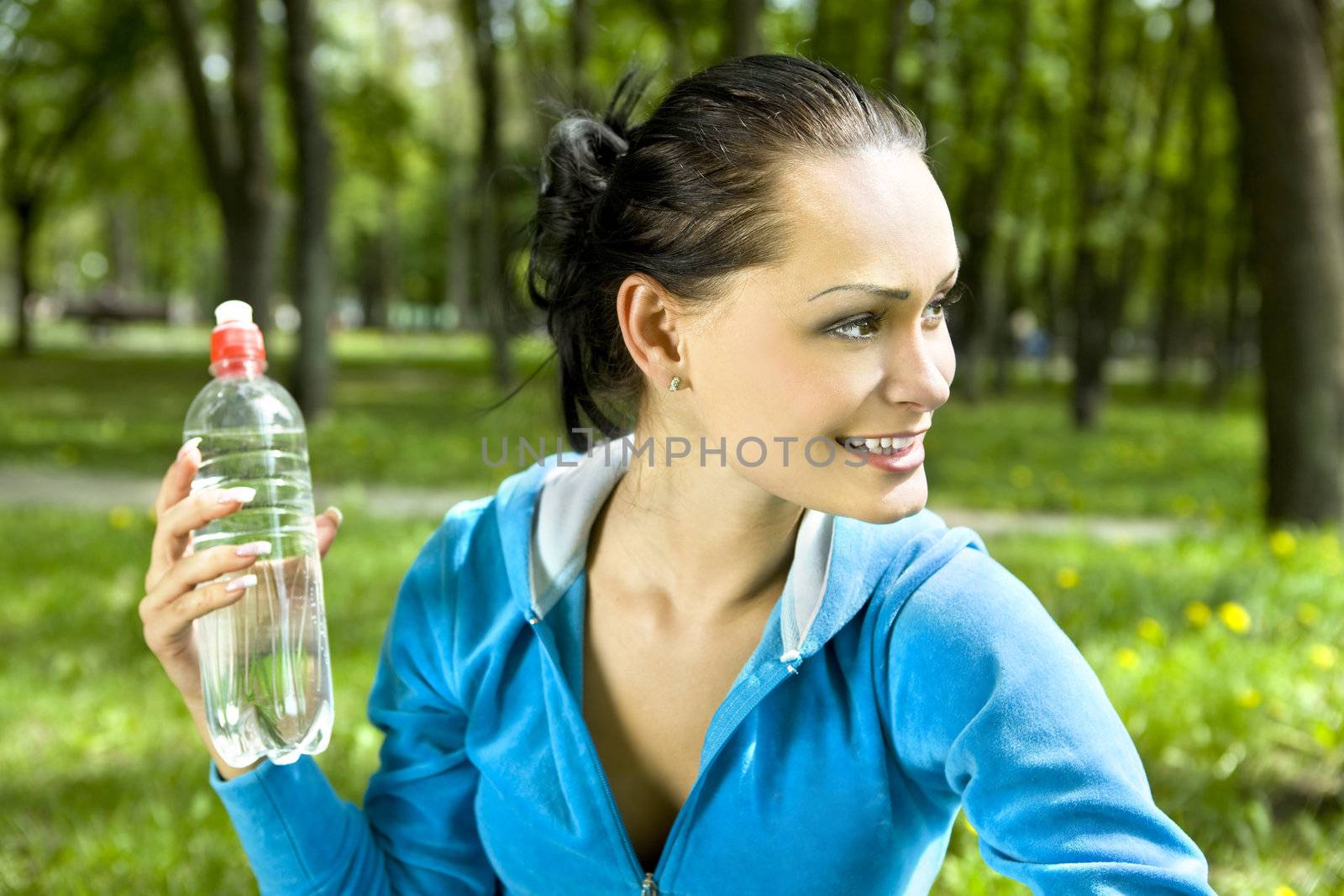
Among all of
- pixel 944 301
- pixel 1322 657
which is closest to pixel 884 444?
pixel 944 301

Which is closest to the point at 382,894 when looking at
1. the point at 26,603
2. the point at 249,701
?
the point at 249,701

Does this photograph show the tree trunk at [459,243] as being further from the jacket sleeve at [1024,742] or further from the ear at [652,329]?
the jacket sleeve at [1024,742]

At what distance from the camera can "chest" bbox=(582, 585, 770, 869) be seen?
2029mm

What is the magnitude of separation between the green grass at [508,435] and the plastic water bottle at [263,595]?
411 millimetres

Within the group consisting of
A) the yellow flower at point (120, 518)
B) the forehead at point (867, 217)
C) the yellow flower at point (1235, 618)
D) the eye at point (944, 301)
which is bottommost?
the yellow flower at point (120, 518)

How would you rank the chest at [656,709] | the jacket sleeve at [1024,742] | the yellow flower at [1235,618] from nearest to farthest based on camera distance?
1. the jacket sleeve at [1024,742]
2. the chest at [656,709]
3. the yellow flower at [1235,618]

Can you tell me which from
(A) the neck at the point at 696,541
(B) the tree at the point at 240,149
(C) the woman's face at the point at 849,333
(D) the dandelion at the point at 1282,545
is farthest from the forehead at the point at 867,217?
(B) the tree at the point at 240,149

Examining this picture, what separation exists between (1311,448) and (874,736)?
5.47 meters

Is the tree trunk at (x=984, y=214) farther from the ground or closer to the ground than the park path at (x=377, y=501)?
farther from the ground

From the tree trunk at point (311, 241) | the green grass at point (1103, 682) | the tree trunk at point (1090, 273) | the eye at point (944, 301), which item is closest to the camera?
the eye at point (944, 301)

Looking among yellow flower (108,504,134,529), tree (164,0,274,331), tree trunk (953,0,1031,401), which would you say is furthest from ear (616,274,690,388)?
tree trunk (953,0,1031,401)

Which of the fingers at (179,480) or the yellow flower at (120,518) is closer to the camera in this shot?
the fingers at (179,480)

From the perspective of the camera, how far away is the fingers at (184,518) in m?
1.69

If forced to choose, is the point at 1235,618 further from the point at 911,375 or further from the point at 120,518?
the point at 120,518
